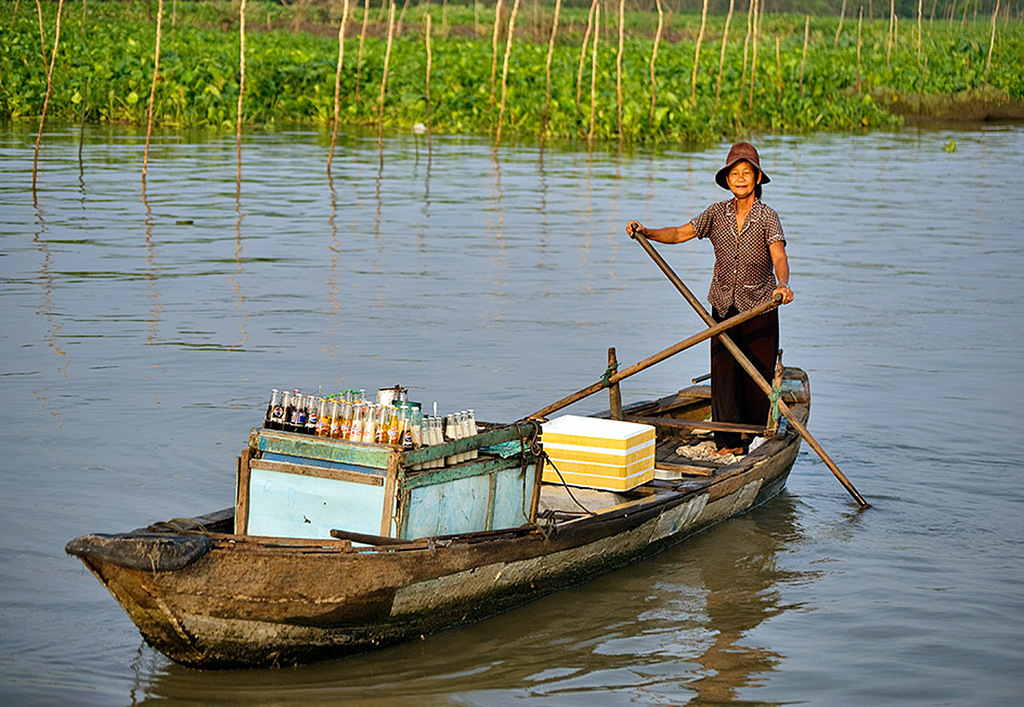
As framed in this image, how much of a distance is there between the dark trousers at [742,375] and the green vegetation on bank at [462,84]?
12.7 m

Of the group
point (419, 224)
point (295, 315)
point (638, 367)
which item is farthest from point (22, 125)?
point (638, 367)

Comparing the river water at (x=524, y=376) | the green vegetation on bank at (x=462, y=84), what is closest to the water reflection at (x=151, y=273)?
the river water at (x=524, y=376)

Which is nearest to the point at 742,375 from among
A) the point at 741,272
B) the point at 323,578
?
the point at 741,272

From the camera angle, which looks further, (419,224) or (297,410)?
(419,224)

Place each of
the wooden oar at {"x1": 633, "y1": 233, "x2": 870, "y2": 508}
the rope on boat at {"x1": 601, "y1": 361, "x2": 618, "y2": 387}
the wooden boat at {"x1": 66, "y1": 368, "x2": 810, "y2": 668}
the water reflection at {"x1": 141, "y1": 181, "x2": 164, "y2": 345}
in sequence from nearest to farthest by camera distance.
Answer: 1. the wooden boat at {"x1": 66, "y1": 368, "x2": 810, "y2": 668}
2. the wooden oar at {"x1": 633, "y1": 233, "x2": 870, "y2": 508}
3. the rope on boat at {"x1": 601, "y1": 361, "x2": 618, "y2": 387}
4. the water reflection at {"x1": 141, "y1": 181, "x2": 164, "y2": 345}

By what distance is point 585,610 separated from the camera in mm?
5273

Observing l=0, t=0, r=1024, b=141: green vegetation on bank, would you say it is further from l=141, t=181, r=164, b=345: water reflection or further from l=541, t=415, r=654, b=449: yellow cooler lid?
l=541, t=415, r=654, b=449: yellow cooler lid

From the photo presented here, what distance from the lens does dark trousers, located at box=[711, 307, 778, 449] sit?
257 inches

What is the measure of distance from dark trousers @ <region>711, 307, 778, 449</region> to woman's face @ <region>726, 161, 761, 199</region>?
517 mm

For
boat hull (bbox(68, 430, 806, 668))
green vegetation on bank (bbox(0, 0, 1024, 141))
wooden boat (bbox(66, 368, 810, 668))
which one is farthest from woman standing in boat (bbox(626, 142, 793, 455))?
green vegetation on bank (bbox(0, 0, 1024, 141))

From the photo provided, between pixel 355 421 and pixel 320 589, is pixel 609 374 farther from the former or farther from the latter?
pixel 320 589

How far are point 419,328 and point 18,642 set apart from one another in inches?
215

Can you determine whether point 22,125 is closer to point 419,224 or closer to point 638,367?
point 419,224

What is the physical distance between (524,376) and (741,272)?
8.53 ft
